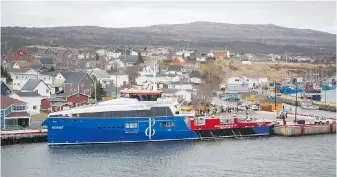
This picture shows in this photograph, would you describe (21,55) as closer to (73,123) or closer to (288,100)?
(288,100)

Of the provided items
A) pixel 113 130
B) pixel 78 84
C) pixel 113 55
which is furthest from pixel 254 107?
pixel 113 55

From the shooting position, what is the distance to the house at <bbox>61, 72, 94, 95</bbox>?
1781 inches

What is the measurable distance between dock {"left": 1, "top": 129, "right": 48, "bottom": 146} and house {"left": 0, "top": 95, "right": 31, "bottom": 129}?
139 cm

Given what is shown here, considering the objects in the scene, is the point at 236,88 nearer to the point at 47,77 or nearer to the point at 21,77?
the point at 47,77

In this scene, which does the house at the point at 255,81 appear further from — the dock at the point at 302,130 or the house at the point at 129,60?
the dock at the point at 302,130

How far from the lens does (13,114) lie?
3103 centimetres

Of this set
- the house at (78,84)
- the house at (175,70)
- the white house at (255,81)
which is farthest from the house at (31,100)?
the white house at (255,81)

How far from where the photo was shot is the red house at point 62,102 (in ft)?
121

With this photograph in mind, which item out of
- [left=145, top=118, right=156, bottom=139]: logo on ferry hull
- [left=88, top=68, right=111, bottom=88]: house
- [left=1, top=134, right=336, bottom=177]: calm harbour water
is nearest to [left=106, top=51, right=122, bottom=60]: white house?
[left=88, top=68, right=111, bottom=88]: house

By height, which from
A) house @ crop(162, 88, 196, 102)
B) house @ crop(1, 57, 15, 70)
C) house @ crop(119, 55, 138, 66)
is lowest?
house @ crop(162, 88, 196, 102)

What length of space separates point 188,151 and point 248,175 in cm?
505

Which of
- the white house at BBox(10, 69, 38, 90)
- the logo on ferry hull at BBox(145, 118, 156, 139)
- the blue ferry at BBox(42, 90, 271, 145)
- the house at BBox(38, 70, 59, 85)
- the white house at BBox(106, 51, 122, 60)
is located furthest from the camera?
the white house at BBox(106, 51, 122, 60)

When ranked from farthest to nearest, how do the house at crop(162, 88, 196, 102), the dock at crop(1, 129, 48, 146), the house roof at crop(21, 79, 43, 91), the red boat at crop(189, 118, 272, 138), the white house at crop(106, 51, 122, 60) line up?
the white house at crop(106, 51, 122, 60)
the house at crop(162, 88, 196, 102)
the house roof at crop(21, 79, 43, 91)
the red boat at crop(189, 118, 272, 138)
the dock at crop(1, 129, 48, 146)

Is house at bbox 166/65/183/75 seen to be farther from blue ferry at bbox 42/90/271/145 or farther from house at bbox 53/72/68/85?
blue ferry at bbox 42/90/271/145
